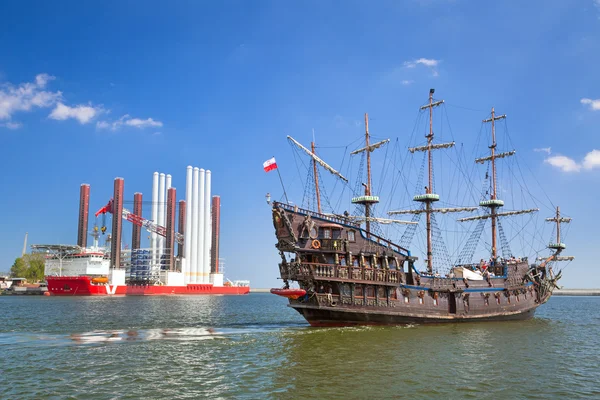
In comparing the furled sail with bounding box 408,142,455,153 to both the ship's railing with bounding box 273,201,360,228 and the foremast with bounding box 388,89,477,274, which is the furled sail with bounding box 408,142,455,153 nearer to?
the foremast with bounding box 388,89,477,274

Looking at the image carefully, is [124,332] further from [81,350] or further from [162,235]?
[162,235]

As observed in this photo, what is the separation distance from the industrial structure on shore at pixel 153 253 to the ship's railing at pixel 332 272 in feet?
253

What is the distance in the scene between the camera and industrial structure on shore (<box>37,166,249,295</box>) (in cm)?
10231

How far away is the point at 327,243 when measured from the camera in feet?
107

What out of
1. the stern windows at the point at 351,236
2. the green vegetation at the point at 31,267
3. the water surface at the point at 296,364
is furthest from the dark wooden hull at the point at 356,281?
the green vegetation at the point at 31,267

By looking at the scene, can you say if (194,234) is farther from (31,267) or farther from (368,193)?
(368,193)

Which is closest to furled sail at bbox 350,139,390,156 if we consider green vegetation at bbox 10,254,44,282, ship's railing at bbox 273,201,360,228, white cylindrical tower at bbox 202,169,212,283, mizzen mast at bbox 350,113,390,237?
mizzen mast at bbox 350,113,390,237

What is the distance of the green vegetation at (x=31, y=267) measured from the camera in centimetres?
12350

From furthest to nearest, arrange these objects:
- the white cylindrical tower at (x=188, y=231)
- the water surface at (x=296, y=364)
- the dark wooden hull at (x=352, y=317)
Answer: the white cylindrical tower at (x=188, y=231), the dark wooden hull at (x=352, y=317), the water surface at (x=296, y=364)

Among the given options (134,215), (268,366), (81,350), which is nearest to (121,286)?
(134,215)

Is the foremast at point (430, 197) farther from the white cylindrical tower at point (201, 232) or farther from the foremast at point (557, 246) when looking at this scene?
the white cylindrical tower at point (201, 232)

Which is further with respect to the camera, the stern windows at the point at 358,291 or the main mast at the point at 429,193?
the main mast at the point at 429,193

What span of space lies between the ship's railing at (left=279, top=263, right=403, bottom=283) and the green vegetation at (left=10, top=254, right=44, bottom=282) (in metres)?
111

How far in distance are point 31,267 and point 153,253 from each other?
3250cm
